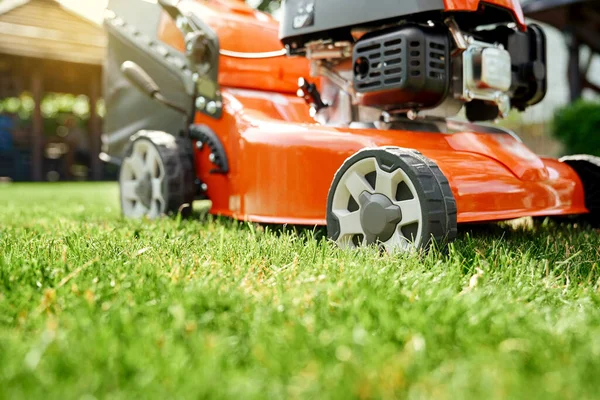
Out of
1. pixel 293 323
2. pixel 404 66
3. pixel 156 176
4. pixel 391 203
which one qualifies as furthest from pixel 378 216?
pixel 156 176

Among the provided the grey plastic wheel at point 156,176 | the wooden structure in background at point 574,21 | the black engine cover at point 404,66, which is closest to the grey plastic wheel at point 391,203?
the black engine cover at point 404,66

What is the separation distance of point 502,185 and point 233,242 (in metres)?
0.88

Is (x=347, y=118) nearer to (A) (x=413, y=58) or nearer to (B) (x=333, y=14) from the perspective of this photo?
(B) (x=333, y=14)

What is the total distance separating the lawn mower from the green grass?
201 millimetres

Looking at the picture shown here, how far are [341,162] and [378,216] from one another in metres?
0.37

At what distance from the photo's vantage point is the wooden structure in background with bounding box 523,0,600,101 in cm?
895

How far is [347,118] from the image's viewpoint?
2648mm

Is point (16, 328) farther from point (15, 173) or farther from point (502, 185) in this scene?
point (15, 173)

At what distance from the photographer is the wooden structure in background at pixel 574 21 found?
895 cm

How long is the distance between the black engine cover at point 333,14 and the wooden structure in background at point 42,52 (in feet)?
32.7

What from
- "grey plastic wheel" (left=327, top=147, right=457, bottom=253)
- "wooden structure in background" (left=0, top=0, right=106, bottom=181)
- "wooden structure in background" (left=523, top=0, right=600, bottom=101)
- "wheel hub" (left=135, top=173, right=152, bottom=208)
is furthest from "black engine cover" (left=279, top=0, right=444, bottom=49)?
"wooden structure in background" (left=0, top=0, right=106, bottom=181)

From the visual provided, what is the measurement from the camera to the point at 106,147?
374 centimetres

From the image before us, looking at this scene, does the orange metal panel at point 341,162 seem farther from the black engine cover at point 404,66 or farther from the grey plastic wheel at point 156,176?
the grey plastic wheel at point 156,176

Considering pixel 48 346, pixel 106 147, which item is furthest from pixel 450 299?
pixel 106 147
